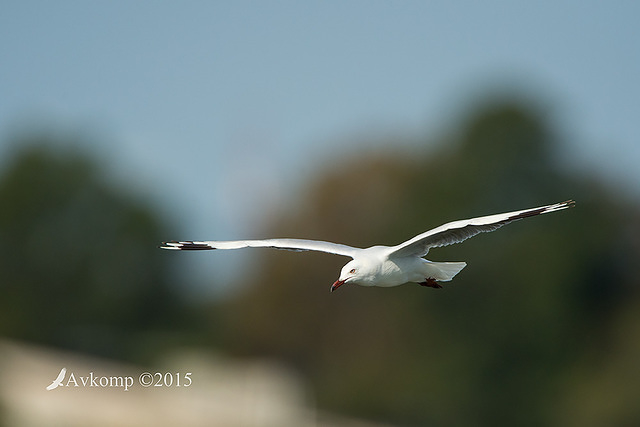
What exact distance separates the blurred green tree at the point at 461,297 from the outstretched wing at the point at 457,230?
115ft

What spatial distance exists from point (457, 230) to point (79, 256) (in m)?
52.7

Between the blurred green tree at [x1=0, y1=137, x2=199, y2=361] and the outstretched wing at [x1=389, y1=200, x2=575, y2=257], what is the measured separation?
48799mm

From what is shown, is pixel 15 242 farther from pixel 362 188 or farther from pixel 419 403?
pixel 419 403

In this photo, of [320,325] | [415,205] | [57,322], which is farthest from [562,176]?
[57,322]

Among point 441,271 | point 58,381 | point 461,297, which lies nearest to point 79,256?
point 461,297

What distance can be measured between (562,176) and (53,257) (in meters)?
26.4

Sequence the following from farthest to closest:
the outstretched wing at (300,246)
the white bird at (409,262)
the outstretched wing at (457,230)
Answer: the outstretched wing at (300,246) → the white bird at (409,262) → the outstretched wing at (457,230)

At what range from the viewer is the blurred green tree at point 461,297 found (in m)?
48.2

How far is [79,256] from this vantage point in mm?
61438

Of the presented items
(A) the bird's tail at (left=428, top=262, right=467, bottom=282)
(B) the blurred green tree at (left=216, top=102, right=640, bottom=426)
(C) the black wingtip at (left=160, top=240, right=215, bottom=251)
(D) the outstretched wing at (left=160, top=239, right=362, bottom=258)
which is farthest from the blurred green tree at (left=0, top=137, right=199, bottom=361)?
(A) the bird's tail at (left=428, top=262, right=467, bottom=282)

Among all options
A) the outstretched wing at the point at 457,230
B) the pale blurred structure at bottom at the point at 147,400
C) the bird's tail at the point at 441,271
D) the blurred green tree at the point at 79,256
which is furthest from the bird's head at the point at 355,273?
the blurred green tree at the point at 79,256

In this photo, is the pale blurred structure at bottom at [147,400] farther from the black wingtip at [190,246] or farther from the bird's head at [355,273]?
the bird's head at [355,273]

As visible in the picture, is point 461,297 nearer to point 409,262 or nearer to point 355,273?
point 409,262

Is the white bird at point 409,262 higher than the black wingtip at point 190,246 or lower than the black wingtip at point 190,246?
lower
